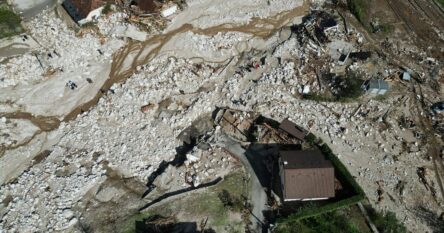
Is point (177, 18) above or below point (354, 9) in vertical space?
above

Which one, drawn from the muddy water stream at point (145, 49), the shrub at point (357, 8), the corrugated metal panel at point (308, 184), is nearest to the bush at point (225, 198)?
the corrugated metal panel at point (308, 184)

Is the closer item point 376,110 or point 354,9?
point 376,110

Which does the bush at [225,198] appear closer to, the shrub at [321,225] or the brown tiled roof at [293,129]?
the shrub at [321,225]

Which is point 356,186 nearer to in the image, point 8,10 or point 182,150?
point 182,150

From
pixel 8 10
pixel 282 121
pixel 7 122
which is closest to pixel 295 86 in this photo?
pixel 282 121

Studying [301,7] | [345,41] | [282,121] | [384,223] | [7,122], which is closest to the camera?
[384,223]

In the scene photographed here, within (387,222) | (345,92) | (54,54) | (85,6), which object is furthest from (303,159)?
(85,6)
